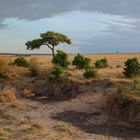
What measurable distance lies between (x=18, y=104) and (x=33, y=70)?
6420 mm

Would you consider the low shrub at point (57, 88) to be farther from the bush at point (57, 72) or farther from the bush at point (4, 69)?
the bush at point (4, 69)

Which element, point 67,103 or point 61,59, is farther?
point 61,59

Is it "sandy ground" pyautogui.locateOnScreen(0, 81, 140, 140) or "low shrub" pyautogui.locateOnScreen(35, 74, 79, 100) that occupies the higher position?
"low shrub" pyautogui.locateOnScreen(35, 74, 79, 100)

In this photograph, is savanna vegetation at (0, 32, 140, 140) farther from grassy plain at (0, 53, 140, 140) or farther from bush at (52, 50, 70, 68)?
bush at (52, 50, 70, 68)

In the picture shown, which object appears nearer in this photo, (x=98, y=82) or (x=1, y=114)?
(x=1, y=114)

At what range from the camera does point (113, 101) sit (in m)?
22.1

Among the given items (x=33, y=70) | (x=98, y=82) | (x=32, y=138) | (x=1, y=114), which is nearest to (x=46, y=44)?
(x=33, y=70)

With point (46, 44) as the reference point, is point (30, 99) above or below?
below

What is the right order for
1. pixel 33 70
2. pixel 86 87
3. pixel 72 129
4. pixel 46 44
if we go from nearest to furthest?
pixel 72 129
pixel 86 87
pixel 33 70
pixel 46 44

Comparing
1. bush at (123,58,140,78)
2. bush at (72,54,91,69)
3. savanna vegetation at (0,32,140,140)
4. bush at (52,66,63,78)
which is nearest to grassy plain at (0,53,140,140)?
savanna vegetation at (0,32,140,140)

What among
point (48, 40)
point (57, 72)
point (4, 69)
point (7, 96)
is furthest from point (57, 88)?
point (48, 40)

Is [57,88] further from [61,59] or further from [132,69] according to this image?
[61,59]

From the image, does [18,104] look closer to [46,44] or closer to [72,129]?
[72,129]

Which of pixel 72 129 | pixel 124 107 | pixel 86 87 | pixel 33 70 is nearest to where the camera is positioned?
pixel 72 129
